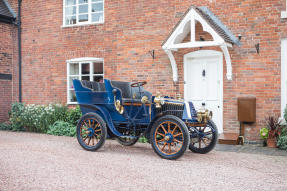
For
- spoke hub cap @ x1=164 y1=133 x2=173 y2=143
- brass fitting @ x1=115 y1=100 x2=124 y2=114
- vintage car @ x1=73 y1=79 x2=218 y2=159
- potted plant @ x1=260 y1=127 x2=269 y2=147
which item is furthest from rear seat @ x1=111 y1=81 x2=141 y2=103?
potted plant @ x1=260 y1=127 x2=269 y2=147

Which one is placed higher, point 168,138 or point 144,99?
point 144,99

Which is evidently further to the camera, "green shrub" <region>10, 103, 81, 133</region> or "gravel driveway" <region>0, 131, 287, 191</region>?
"green shrub" <region>10, 103, 81, 133</region>

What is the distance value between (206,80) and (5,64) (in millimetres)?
7964

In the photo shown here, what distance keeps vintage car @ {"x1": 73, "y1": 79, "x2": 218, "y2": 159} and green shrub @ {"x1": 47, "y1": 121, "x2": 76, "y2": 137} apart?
2.44 meters

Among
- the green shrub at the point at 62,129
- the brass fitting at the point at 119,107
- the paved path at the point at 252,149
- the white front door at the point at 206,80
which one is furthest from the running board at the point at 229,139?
the green shrub at the point at 62,129

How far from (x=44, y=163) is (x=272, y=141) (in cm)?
554

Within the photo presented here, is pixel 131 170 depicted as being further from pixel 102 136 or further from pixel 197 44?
pixel 197 44

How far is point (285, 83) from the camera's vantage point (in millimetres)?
8477

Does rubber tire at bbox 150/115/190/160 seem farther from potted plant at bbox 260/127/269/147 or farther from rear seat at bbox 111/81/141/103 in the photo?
potted plant at bbox 260/127/269/147

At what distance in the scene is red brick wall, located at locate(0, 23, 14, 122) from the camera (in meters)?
12.6

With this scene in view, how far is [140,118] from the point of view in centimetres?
702

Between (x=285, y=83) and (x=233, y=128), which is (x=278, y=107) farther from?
(x=233, y=128)

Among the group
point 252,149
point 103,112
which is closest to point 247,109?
point 252,149

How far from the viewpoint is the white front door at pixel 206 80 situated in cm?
923
